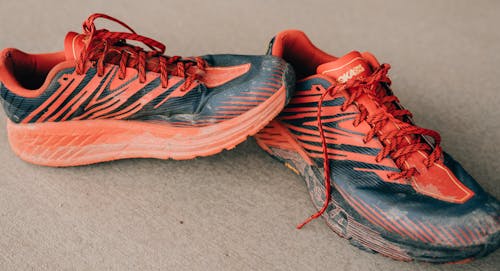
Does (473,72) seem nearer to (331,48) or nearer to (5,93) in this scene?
(331,48)

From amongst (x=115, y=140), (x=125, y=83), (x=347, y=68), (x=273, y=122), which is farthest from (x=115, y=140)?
(x=347, y=68)

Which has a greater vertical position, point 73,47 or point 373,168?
point 73,47

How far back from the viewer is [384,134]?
0.70 meters

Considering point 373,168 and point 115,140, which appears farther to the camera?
point 115,140

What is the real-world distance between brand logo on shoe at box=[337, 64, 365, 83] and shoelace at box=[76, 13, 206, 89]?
278mm

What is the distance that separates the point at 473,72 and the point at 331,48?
42cm

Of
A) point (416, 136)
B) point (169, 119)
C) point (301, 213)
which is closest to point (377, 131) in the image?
point (416, 136)

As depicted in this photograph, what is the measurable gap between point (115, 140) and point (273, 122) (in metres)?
0.33

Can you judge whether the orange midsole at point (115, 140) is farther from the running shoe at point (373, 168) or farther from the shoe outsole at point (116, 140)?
the running shoe at point (373, 168)

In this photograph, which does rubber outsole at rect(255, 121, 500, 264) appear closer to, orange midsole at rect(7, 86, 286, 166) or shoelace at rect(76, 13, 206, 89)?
Answer: orange midsole at rect(7, 86, 286, 166)

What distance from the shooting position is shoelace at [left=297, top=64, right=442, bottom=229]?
26.6 inches

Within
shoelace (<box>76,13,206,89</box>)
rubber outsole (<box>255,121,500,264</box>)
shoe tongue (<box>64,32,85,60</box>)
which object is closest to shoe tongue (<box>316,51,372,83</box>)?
rubber outsole (<box>255,121,500,264</box>)

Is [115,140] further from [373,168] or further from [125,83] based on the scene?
[373,168]

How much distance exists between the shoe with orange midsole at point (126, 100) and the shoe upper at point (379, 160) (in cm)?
8
